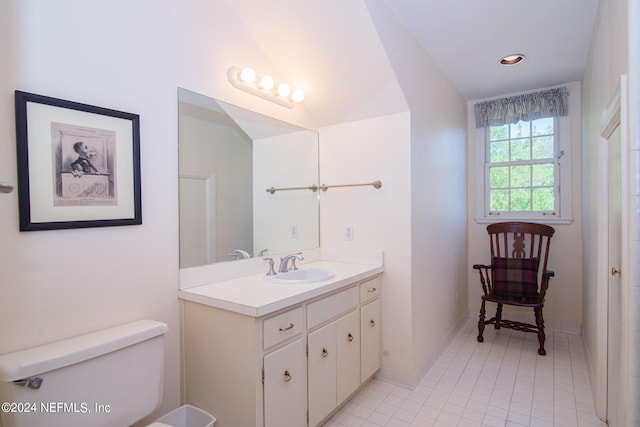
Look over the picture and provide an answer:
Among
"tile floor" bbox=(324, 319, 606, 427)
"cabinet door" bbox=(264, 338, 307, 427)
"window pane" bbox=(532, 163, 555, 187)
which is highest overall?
"window pane" bbox=(532, 163, 555, 187)

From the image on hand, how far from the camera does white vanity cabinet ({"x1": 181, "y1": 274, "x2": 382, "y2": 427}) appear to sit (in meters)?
1.43

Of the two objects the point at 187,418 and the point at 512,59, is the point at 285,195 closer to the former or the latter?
the point at 187,418

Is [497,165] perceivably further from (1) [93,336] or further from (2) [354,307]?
(1) [93,336]

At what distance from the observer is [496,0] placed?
6.37 feet

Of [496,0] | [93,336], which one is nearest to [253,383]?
[93,336]

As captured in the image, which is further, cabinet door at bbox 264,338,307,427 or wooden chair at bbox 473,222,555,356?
wooden chair at bbox 473,222,555,356

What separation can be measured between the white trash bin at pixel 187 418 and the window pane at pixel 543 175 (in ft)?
11.3

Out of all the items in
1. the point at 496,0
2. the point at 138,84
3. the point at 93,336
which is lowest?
the point at 93,336

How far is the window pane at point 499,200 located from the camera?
11.6 ft

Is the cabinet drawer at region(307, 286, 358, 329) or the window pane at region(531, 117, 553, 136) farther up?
the window pane at region(531, 117, 553, 136)

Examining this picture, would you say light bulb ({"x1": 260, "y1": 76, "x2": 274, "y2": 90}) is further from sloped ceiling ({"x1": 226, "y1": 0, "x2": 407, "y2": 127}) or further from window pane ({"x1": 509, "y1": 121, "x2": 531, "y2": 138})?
window pane ({"x1": 509, "y1": 121, "x2": 531, "y2": 138})

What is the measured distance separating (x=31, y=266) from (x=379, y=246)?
6.05ft

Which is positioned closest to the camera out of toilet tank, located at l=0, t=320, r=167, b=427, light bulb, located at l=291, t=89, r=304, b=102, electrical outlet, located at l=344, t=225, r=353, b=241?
toilet tank, located at l=0, t=320, r=167, b=427

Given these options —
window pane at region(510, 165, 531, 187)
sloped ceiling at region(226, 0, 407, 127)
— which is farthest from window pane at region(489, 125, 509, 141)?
sloped ceiling at region(226, 0, 407, 127)
